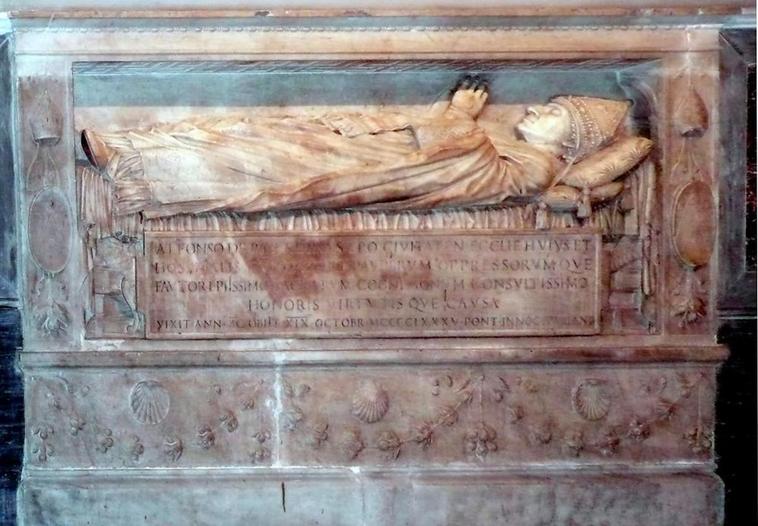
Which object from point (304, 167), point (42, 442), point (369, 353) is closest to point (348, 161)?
point (304, 167)

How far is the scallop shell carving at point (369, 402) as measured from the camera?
443cm

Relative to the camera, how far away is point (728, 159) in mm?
4516

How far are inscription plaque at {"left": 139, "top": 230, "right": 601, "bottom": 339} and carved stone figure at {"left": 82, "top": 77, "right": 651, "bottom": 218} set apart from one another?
167 millimetres

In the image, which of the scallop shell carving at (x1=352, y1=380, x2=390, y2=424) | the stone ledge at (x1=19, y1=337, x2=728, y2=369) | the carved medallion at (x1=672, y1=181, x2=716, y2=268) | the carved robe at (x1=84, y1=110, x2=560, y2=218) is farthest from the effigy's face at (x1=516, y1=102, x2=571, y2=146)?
the scallop shell carving at (x1=352, y1=380, x2=390, y2=424)

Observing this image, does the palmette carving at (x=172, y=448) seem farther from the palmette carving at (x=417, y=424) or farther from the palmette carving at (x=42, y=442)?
the palmette carving at (x=42, y=442)

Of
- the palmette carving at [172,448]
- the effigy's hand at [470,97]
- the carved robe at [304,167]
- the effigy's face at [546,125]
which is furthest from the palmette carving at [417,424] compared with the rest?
the effigy's hand at [470,97]

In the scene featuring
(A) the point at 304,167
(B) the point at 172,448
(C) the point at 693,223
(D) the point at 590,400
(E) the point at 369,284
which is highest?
(A) the point at 304,167

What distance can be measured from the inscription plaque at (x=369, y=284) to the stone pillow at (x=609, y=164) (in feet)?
0.79

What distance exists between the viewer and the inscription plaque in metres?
4.42

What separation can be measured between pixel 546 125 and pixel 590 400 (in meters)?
1.25

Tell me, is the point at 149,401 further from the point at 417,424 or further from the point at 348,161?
the point at 348,161

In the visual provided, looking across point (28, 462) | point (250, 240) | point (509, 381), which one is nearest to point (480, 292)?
point (509, 381)

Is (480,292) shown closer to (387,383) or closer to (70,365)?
(387,383)

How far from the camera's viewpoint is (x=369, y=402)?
14.5 ft
